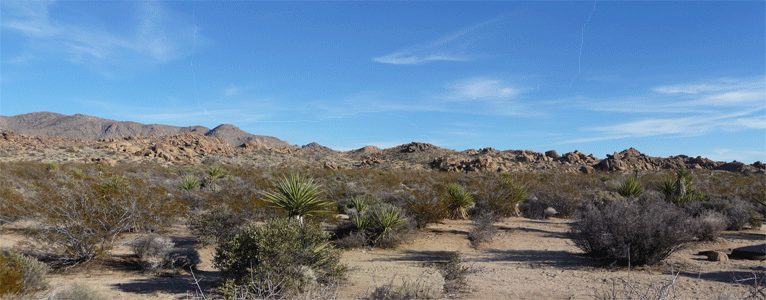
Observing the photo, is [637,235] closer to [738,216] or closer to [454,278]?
[454,278]

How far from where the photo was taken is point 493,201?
16094 millimetres

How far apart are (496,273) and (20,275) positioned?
8543 millimetres

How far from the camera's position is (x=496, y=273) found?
319 inches

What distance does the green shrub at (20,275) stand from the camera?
5.43 meters

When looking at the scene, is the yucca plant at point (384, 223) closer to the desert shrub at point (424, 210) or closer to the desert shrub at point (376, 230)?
the desert shrub at point (376, 230)

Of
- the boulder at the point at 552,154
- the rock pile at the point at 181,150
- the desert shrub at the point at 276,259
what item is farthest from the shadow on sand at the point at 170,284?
the boulder at the point at 552,154

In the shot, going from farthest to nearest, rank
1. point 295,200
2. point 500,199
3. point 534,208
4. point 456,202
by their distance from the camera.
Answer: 1. point 534,208
2. point 500,199
3. point 456,202
4. point 295,200

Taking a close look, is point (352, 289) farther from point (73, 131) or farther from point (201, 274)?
point (73, 131)

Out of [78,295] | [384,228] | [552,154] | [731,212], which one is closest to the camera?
[78,295]

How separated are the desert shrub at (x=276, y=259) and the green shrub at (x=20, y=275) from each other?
277 centimetres

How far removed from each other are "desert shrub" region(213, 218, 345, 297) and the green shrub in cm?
277

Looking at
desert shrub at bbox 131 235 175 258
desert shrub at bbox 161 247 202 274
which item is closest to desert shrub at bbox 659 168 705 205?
desert shrub at bbox 161 247 202 274

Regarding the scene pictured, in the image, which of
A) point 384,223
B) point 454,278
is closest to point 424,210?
point 384,223

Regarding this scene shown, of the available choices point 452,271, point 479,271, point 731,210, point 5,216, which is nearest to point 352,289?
point 452,271
